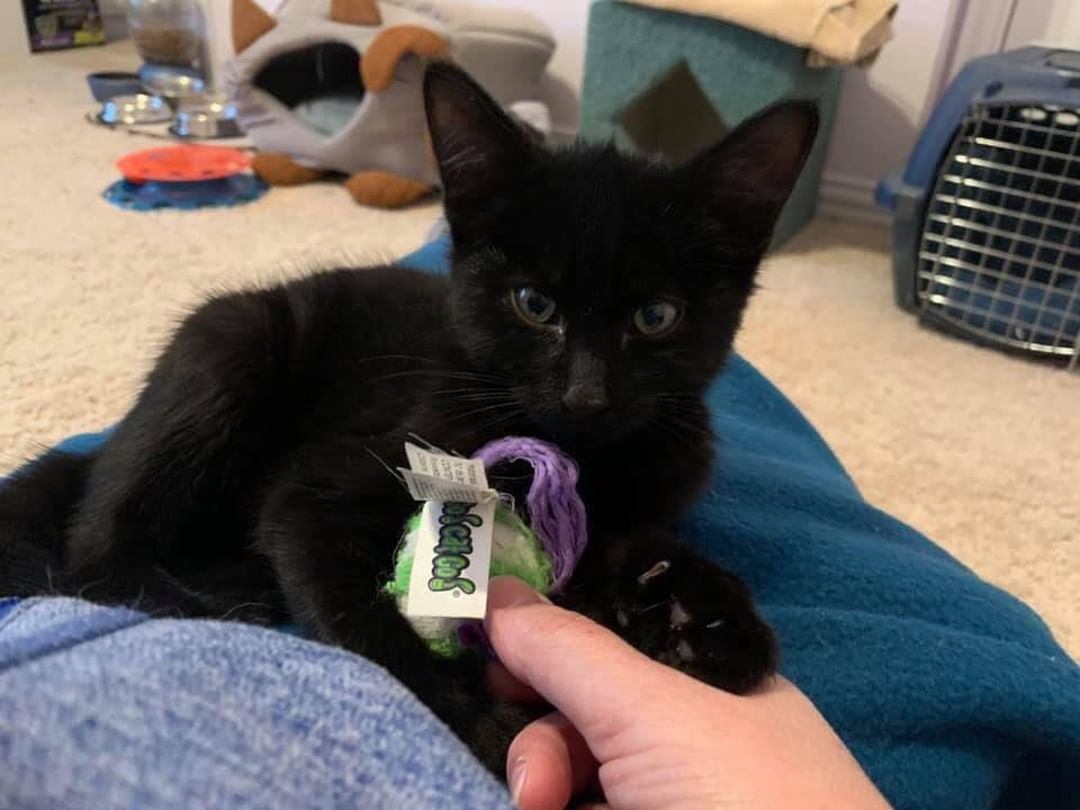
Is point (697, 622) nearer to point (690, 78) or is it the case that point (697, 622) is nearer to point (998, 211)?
point (998, 211)

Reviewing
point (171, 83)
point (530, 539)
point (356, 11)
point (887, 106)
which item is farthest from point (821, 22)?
point (171, 83)

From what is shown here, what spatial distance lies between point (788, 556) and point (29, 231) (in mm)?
1899

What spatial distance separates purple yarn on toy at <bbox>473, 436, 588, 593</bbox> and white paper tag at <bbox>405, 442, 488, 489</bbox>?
3.8 inches

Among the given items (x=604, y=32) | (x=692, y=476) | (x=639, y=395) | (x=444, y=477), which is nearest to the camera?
(x=444, y=477)

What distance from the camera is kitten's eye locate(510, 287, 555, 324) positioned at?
0.83 metres

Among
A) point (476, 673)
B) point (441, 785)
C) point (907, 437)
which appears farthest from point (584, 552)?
point (907, 437)

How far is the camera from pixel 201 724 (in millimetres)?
455

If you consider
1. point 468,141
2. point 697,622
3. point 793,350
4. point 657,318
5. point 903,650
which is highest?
point 468,141

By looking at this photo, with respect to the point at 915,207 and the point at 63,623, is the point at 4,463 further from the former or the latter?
the point at 915,207

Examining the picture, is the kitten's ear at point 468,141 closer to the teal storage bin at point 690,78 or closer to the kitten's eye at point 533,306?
the kitten's eye at point 533,306

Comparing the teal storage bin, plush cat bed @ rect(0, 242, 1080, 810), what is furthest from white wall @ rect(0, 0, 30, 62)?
plush cat bed @ rect(0, 242, 1080, 810)

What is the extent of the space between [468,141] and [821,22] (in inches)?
56.5

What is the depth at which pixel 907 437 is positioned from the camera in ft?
5.50

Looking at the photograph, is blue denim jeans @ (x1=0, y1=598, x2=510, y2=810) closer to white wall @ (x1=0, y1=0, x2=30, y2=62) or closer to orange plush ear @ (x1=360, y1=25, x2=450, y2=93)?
orange plush ear @ (x1=360, y1=25, x2=450, y2=93)
